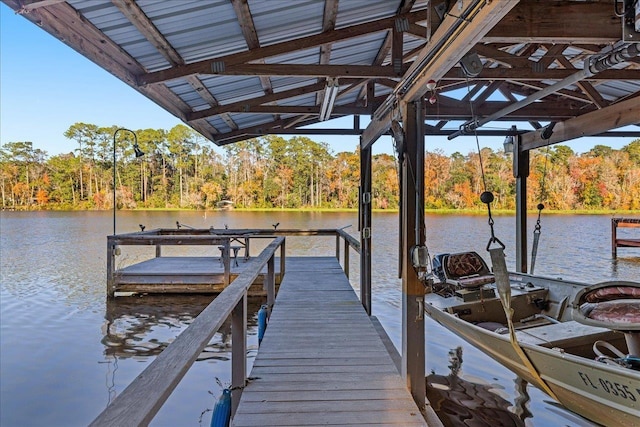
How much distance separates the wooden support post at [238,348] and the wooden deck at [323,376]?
70mm

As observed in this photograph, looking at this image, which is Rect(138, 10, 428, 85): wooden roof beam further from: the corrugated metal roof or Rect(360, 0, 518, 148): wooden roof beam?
Rect(360, 0, 518, 148): wooden roof beam

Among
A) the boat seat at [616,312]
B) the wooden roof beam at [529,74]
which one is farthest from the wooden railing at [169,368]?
the wooden roof beam at [529,74]

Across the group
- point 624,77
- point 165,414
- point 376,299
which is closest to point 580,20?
point 624,77

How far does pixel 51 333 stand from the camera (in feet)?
19.9

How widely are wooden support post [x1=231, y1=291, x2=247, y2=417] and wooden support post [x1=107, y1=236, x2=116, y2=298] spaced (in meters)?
5.16

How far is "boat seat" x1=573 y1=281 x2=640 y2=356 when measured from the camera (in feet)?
7.64

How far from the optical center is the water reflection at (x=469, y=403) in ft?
11.7

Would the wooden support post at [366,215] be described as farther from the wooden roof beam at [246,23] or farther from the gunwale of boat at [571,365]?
the wooden roof beam at [246,23]

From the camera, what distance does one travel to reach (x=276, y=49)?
12.0 feet

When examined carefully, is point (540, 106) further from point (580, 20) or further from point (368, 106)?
point (580, 20)

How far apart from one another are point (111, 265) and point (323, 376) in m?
5.44

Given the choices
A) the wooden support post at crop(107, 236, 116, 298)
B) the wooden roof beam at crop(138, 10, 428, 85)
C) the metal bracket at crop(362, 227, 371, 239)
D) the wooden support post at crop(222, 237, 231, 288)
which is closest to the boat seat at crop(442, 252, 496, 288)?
the metal bracket at crop(362, 227, 371, 239)

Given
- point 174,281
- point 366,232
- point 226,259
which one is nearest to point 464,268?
point 366,232

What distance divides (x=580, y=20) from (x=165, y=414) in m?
4.37
